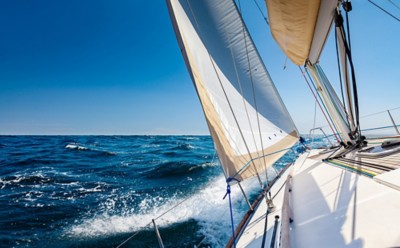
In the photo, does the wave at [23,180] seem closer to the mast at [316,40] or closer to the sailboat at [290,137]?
the sailboat at [290,137]

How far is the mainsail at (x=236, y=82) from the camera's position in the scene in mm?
2273

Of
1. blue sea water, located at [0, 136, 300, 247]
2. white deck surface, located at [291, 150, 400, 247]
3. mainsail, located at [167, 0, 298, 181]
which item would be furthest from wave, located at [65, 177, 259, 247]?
white deck surface, located at [291, 150, 400, 247]

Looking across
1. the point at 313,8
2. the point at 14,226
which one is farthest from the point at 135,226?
the point at 313,8

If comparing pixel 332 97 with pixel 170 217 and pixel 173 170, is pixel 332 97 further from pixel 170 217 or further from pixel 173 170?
pixel 173 170

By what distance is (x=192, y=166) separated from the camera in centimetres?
Result: 912

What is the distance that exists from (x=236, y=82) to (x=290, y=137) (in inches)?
61.4

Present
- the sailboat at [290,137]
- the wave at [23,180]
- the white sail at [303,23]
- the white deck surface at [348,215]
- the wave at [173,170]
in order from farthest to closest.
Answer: the wave at [173,170]
the wave at [23,180]
the white sail at [303,23]
the sailboat at [290,137]
the white deck surface at [348,215]

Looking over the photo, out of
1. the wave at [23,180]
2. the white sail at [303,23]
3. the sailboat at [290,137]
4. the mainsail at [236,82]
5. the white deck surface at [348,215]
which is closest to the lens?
the white deck surface at [348,215]

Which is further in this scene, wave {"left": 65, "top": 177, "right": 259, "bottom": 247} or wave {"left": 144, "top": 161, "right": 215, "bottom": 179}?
wave {"left": 144, "top": 161, "right": 215, "bottom": 179}

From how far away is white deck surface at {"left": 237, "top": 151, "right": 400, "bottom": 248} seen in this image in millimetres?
995

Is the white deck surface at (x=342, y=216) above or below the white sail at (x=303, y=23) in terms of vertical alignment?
below

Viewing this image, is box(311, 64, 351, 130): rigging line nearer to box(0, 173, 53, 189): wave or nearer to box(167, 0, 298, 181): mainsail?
box(167, 0, 298, 181): mainsail

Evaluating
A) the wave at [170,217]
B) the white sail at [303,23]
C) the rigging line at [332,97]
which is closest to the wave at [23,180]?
the wave at [170,217]

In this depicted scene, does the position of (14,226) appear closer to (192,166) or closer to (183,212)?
(183,212)
